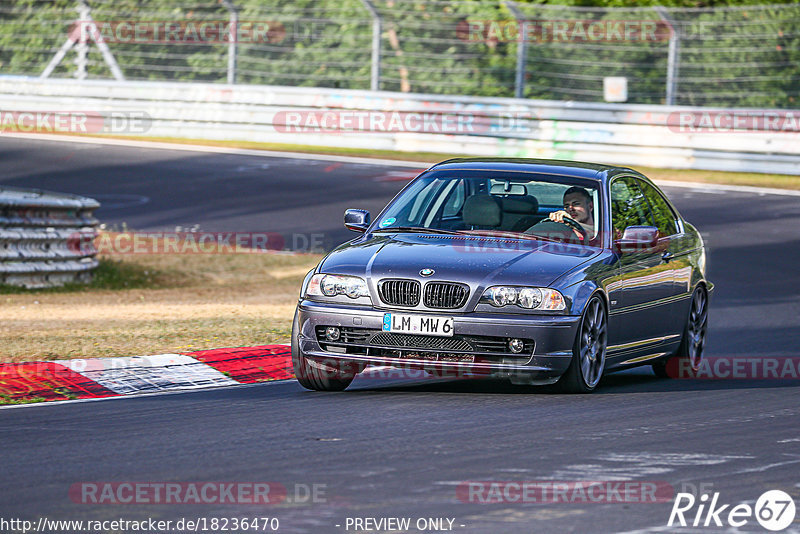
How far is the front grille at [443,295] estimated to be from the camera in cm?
802

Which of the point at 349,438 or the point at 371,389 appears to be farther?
the point at 371,389

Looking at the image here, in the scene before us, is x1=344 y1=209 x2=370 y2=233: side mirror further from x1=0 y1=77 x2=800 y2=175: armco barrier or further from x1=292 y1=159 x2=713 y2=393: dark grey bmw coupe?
x1=0 y1=77 x2=800 y2=175: armco barrier

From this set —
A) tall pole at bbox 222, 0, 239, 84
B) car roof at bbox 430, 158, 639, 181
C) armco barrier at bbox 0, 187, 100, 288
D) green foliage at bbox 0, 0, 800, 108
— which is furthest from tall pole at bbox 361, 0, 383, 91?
car roof at bbox 430, 158, 639, 181

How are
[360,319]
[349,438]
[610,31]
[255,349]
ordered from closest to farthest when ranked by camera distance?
[349,438], [360,319], [255,349], [610,31]

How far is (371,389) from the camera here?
875 cm

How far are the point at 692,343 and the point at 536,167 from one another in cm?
197

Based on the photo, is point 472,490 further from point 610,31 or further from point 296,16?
point 296,16

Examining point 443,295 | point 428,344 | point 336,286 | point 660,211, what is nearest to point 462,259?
point 443,295

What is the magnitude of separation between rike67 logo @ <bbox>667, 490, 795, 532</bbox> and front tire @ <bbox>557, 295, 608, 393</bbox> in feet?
8.48

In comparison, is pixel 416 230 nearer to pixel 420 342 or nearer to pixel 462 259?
pixel 462 259

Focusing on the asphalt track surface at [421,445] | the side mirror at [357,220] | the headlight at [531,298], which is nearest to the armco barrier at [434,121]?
the asphalt track surface at [421,445]

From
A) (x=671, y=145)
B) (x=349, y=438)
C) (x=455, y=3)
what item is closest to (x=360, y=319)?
(x=349, y=438)

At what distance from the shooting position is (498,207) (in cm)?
916

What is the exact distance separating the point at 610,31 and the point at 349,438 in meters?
22.0
